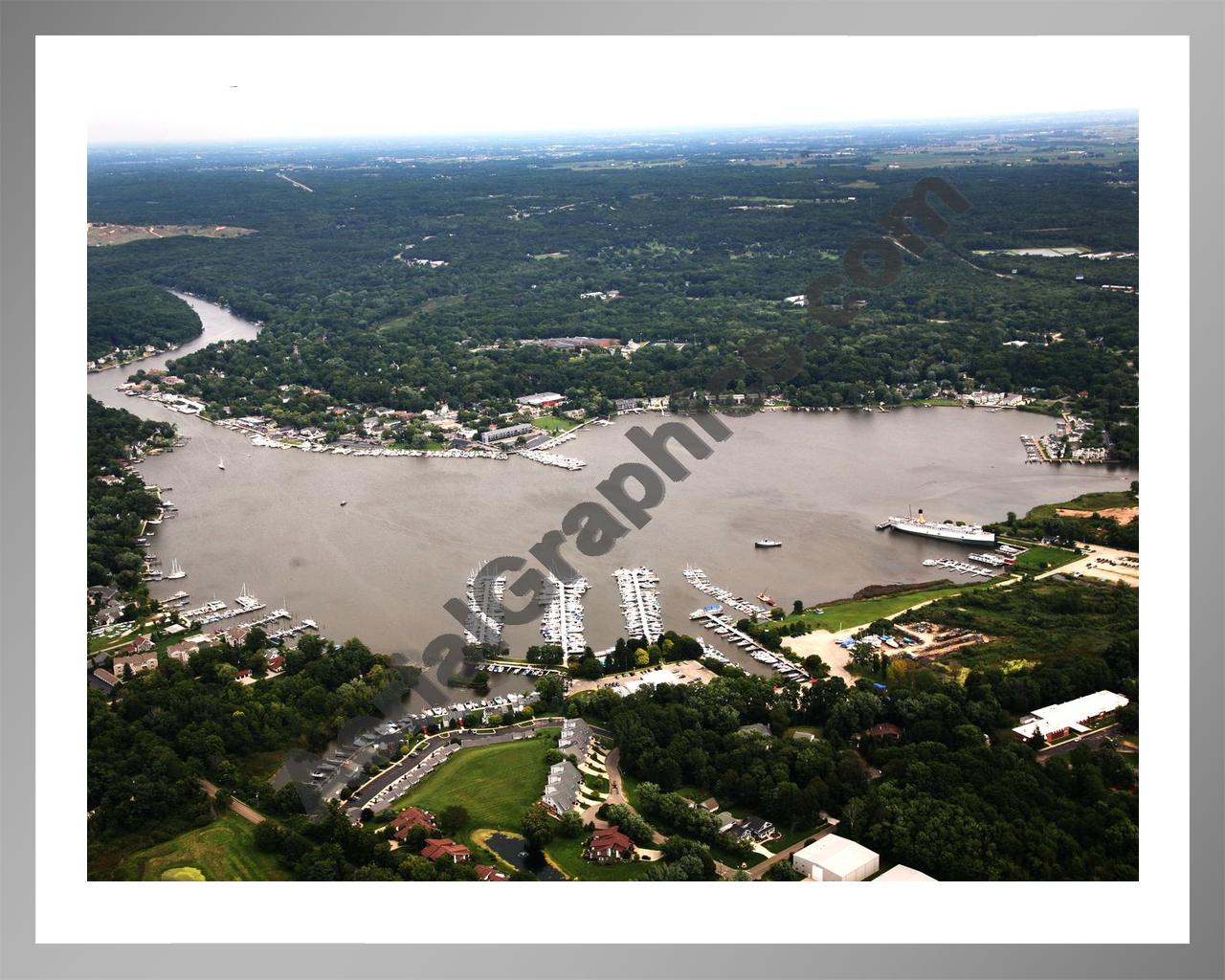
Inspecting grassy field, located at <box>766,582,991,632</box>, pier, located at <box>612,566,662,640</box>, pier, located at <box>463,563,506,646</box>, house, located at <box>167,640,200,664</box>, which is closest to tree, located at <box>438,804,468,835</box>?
pier, located at <box>463,563,506,646</box>

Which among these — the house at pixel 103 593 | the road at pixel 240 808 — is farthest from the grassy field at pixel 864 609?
the house at pixel 103 593

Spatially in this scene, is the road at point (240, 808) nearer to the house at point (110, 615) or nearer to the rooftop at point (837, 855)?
the rooftop at point (837, 855)

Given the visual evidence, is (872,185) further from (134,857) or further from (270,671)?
(134,857)

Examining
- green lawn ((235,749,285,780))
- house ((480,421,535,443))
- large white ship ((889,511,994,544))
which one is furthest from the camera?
house ((480,421,535,443))

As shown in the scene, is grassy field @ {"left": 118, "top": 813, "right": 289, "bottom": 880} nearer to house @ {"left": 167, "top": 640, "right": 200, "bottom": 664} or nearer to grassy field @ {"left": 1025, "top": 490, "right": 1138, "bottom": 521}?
house @ {"left": 167, "top": 640, "right": 200, "bottom": 664}

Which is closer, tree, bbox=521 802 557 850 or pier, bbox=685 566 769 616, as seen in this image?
tree, bbox=521 802 557 850
